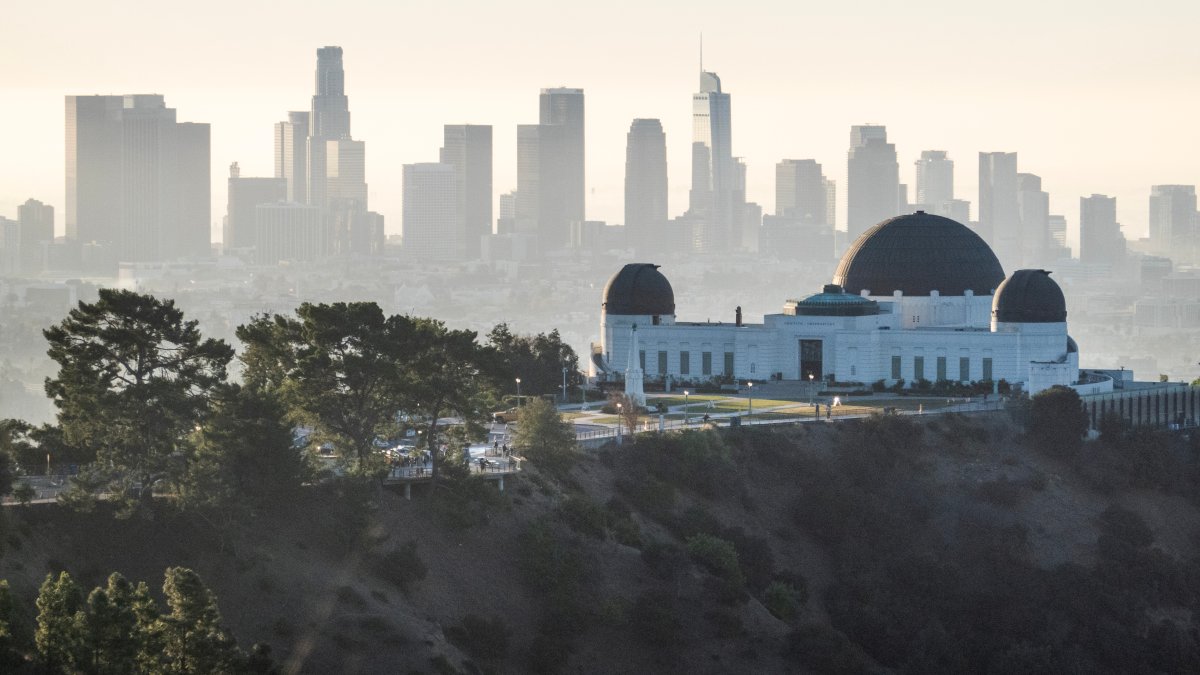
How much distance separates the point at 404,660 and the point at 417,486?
12086 millimetres

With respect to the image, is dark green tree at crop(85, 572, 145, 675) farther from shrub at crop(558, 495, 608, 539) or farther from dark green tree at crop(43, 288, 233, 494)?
shrub at crop(558, 495, 608, 539)

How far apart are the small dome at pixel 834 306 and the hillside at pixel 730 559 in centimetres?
1393

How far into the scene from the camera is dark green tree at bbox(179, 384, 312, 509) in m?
72.2

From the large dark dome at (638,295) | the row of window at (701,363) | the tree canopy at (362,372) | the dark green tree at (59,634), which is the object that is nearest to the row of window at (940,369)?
the row of window at (701,363)

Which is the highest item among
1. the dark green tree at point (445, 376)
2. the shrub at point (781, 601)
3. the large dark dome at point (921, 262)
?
the large dark dome at point (921, 262)

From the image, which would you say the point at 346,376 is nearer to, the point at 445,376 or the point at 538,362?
the point at 445,376

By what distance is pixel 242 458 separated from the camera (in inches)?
2899

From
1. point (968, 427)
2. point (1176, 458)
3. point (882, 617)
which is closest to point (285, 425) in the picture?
point (882, 617)

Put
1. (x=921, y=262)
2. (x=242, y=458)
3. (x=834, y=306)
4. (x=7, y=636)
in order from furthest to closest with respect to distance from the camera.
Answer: (x=921, y=262) → (x=834, y=306) → (x=242, y=458) → (x=7, y=636)

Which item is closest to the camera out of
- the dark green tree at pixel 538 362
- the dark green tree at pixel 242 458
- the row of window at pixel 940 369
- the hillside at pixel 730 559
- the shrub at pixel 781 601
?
the hillside at pixel 730 559

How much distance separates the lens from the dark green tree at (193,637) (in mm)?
59406

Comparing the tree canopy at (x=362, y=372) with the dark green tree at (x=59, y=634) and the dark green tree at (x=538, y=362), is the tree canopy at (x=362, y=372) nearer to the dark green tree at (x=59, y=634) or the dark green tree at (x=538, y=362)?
the dark green tree at (x=59, y=634)

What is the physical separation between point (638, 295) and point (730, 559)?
39849 mm

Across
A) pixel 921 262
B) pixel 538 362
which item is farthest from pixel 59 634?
pixel 921 262
